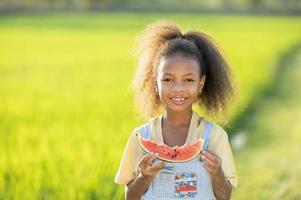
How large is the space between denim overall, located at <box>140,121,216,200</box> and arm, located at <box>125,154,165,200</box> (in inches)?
2.6

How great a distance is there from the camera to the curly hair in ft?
13.7

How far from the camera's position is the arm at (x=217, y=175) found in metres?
3.87

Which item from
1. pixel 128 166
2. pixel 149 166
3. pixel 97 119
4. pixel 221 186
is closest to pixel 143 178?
pixel 149 166

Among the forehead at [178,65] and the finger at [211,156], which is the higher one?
the forehead at [178,65]

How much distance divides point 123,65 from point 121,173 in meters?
12.6

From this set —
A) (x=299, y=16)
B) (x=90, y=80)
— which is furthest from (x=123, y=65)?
(x=299, y=16)

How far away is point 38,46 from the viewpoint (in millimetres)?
23469

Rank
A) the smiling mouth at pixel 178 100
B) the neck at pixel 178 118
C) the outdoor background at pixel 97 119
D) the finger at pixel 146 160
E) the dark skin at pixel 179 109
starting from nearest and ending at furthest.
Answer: the finger at pixel 146 160
the dark skin at pixel 179 109
the smiling mouth at pixel 178 100
the neck at pixel 178 118
the outdoor background at pixel 97 119

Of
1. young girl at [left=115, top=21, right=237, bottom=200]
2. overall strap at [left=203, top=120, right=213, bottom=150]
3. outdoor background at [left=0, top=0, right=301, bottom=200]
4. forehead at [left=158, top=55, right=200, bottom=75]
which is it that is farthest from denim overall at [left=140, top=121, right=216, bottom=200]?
outdoor background at [left=0, top=0, right=301, bottom=200]

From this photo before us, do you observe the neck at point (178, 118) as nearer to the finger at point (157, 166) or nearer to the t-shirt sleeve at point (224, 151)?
the t-shirt sleeve at point (224, 151)

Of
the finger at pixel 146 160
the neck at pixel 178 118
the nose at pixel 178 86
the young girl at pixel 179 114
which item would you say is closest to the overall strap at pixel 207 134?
the young girl at pixel 179 114

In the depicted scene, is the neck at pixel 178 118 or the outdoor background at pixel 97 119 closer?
the neck at pixel 178 118

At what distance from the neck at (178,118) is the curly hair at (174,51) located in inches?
8.1

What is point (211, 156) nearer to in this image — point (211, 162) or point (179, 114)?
point (211, 162)
